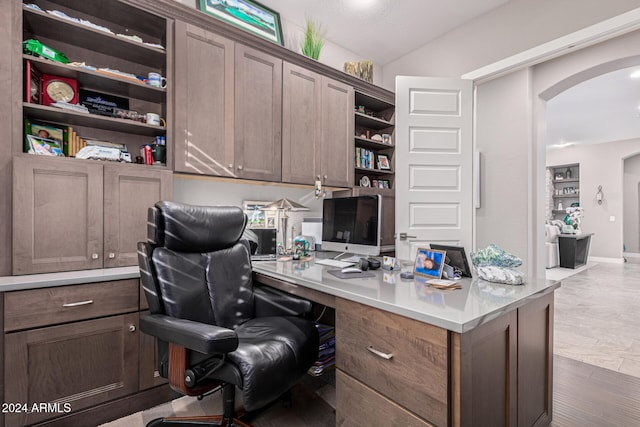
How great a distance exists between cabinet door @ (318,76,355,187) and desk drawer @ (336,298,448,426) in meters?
1.83

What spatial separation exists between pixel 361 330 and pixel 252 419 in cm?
96

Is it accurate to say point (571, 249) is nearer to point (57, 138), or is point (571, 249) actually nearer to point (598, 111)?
point (598, 111)

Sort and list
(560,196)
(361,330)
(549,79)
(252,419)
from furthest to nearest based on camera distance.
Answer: (560,196), (549,79), (252,419), (361,330)

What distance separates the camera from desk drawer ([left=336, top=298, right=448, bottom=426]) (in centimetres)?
97

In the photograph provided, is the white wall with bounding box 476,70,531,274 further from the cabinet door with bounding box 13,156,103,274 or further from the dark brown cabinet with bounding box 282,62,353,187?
the cabinet door with bounding box 13,156,103,274

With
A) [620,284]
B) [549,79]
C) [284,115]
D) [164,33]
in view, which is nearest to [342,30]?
[284,115]

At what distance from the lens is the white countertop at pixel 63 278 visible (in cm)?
148

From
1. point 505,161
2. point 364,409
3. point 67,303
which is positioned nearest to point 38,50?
point 67,303

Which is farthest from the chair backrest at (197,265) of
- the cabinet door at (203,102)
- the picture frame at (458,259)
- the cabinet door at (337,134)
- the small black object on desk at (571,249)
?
the small black object on desk at (571,249)

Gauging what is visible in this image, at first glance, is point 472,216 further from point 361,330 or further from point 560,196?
point 560,196

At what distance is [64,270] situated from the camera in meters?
1.74

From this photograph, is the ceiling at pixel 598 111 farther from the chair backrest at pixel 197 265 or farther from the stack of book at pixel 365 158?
the chair backrest at pixel 197 265

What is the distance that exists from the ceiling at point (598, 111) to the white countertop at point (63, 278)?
5.51 meters

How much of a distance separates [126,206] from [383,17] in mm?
2844
